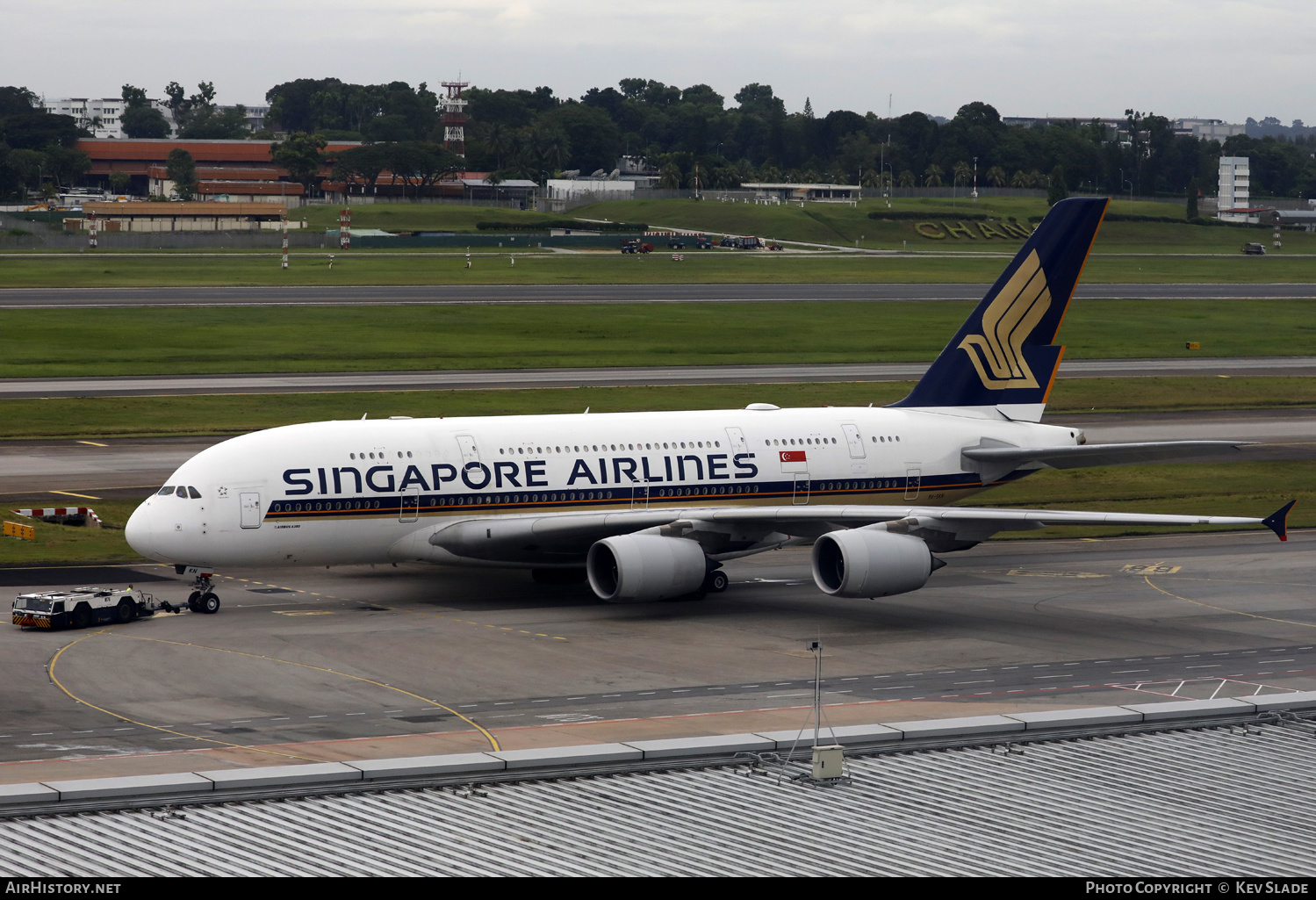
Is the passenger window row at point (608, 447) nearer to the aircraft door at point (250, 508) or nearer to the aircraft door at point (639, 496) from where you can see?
the aircraft door at point (639, 496)

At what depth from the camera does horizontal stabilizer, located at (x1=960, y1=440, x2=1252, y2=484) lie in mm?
45688

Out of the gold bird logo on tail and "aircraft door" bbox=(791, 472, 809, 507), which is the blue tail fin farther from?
"aircraft door" bbox=(791, 472, 809, 507)

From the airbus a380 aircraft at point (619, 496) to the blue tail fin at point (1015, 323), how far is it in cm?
169

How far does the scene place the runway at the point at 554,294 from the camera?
131 meters

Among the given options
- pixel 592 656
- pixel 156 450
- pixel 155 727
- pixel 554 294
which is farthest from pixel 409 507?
pixel 554 294

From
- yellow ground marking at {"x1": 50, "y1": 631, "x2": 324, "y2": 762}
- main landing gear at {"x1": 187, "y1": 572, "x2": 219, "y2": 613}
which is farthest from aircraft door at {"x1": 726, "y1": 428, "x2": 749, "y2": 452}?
yellow ground marking at {"x1": 50, "y1": 631, "x2": 324, "y2": 762}

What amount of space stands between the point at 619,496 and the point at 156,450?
30593mm

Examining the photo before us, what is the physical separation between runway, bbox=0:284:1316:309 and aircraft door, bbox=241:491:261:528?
8764 centimetres

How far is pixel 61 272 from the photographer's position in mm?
162125

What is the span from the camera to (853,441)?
168 ft

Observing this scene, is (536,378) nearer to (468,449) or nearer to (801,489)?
(801,489)

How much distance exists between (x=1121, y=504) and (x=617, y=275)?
110 metres

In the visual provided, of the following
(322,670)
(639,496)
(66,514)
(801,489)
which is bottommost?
(322,670)
